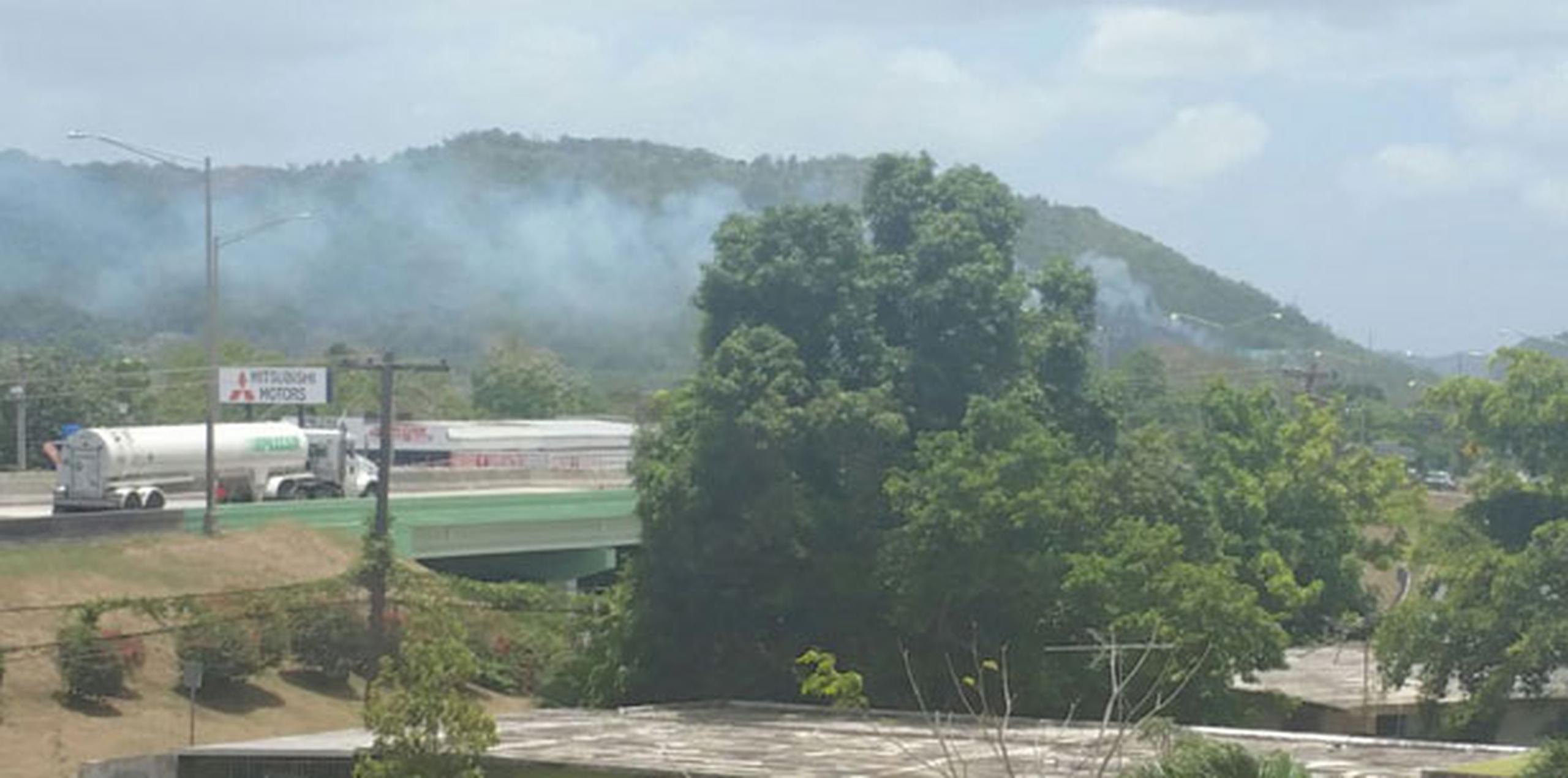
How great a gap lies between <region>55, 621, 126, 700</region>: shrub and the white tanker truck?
13.1 meters

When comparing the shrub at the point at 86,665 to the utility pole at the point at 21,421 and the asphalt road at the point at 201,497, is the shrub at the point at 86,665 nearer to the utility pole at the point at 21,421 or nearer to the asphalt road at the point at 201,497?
the asphalt road at the point at 201,497

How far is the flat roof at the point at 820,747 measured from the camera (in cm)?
3722

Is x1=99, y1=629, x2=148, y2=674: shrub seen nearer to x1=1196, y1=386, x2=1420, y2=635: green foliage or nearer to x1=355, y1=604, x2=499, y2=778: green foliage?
x1=355, y1=604, x2=499, y2=778: green foliage

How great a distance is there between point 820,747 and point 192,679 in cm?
1875

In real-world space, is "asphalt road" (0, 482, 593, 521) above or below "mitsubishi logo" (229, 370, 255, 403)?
below

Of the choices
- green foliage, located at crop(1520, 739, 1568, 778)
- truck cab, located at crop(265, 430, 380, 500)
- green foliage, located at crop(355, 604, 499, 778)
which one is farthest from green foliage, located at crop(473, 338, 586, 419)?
green foliage, located at crop(1520, 739, 1568, 778)

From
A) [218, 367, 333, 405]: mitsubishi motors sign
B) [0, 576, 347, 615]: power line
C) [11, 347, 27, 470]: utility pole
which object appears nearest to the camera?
[0, 576, 347, 615]: power line

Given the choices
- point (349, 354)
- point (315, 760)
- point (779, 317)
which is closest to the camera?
point (315, 760)

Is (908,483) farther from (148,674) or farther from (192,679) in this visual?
(148,674)

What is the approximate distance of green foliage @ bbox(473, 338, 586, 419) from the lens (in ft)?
537

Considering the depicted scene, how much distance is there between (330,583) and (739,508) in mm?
16203

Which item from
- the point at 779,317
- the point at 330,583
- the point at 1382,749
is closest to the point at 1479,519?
the point at 779,317

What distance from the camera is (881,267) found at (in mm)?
57656

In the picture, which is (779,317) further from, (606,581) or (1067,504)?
(606,581)
